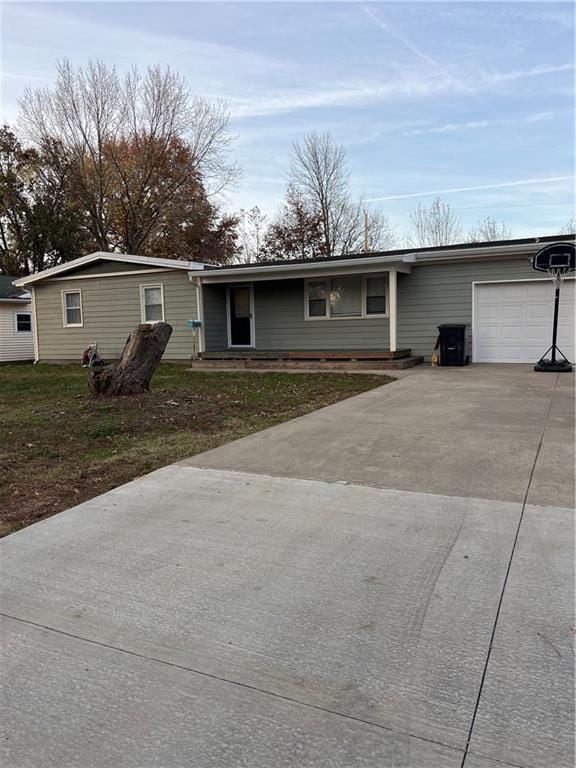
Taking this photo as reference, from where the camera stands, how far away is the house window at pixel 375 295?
14.8 metres

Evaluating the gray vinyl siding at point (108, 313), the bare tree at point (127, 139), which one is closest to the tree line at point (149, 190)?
the bare tree at point (127, 139)

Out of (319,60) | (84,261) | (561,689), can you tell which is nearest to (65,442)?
(561,689)

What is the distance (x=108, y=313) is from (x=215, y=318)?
379cm

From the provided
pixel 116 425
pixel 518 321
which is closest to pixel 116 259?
pixel 116 425

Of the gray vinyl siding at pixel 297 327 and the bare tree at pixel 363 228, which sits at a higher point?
the bare tree at pixel 363 228

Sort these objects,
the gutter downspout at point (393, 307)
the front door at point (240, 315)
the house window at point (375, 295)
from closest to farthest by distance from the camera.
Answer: the gutter downspout at point (393, 307) → the house window at point (375, 295) → the front door at point (240, 315)

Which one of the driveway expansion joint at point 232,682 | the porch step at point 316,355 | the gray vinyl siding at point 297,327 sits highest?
the gray vinyl siding at point 297,327

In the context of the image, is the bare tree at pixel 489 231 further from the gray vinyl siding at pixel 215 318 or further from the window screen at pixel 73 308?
the window screen at pixel 73 308

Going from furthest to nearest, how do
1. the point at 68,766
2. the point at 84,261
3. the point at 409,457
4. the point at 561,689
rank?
1. the point at 84,261
2. the point at 409,457
3. the point at 561,689
4. the point at 68,766

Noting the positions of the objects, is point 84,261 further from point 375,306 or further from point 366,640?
point 366,640

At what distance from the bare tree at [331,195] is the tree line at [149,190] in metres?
0.06

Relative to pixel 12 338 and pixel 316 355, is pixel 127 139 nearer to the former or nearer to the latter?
pixel 12 338

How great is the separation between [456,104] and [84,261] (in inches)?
473

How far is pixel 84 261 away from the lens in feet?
57.1
